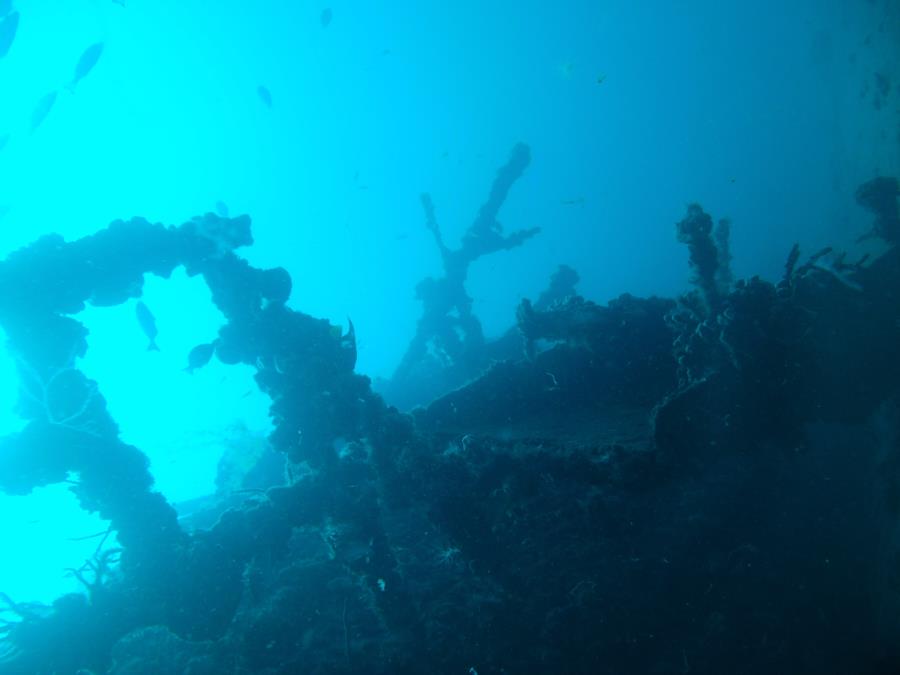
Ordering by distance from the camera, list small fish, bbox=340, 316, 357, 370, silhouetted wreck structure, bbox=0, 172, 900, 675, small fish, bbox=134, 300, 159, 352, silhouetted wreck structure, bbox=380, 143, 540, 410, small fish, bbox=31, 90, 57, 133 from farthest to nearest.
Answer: silhouetted wreck structure, bbox=380, 143, 540, 410, small fish, bbox=31, 90, 57, 133, small fish, bbox=134, 300, 159, 352, small fish, bbox=340, 316, 357, 370, silhouetted wreck structure, bbox=0, 172, 900, 675

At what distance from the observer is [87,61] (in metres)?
11.8

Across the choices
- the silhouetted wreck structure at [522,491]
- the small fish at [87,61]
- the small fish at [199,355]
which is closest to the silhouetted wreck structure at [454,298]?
the small fish at [199,355]

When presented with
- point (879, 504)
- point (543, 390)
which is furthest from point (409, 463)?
point (879, 504)

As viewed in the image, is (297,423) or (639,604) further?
(297,423)

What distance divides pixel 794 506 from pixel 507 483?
3.96 metres

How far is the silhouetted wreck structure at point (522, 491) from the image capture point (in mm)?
5684

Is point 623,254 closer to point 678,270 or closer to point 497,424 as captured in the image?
point 678,270

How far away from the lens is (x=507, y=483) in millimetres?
6242

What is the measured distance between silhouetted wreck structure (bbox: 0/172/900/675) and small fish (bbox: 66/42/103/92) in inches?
258

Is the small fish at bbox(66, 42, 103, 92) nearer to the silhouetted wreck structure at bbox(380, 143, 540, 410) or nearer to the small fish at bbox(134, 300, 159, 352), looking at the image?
the small fish at bbox(134, 300, 159, 352)

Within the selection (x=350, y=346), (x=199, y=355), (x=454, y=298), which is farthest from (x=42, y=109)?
(x=454, y=298)

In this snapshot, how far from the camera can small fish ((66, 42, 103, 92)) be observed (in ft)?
38.1

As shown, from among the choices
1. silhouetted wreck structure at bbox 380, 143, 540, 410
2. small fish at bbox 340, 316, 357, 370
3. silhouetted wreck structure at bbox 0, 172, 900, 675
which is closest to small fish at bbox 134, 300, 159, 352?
silhouetted wreck structure at bbox 0, 172, 900, 675

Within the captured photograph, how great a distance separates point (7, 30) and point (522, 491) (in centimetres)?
1458
